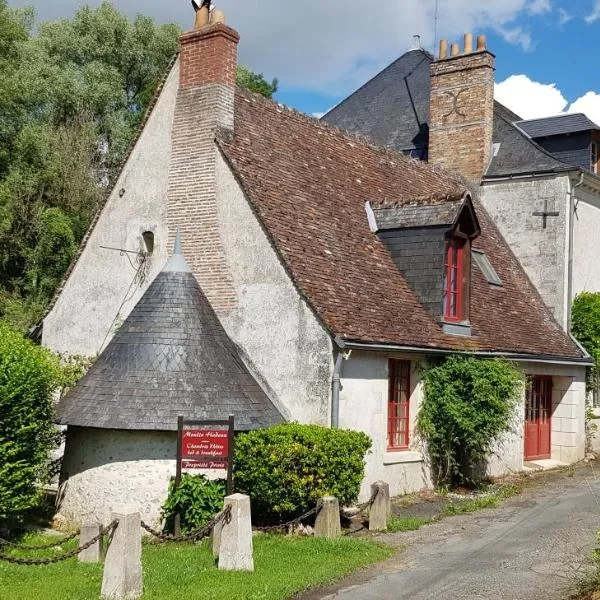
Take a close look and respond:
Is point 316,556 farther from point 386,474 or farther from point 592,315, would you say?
point 592,315

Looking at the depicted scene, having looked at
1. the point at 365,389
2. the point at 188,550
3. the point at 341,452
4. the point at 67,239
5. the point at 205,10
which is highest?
the point at 205,10

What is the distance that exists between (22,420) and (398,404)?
6.51 metres

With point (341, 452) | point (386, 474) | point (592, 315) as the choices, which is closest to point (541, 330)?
point (592, 315)

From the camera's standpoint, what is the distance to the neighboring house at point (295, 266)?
1243 cm

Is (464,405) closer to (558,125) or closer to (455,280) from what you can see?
(455,280)

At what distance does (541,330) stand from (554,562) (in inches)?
371

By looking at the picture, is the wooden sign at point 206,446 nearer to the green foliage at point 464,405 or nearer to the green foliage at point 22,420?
the green foliage at point 22,420

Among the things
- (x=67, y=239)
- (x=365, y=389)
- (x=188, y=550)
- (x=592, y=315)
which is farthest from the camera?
(x=67, y=239)

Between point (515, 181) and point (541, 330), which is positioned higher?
point (515, 181)

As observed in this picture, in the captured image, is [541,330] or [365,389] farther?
[541,330]

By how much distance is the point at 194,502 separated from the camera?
10.6 m

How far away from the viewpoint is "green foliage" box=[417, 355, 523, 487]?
14.0 meters

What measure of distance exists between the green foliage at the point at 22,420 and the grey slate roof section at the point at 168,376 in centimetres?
60

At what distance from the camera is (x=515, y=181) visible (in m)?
20.1
